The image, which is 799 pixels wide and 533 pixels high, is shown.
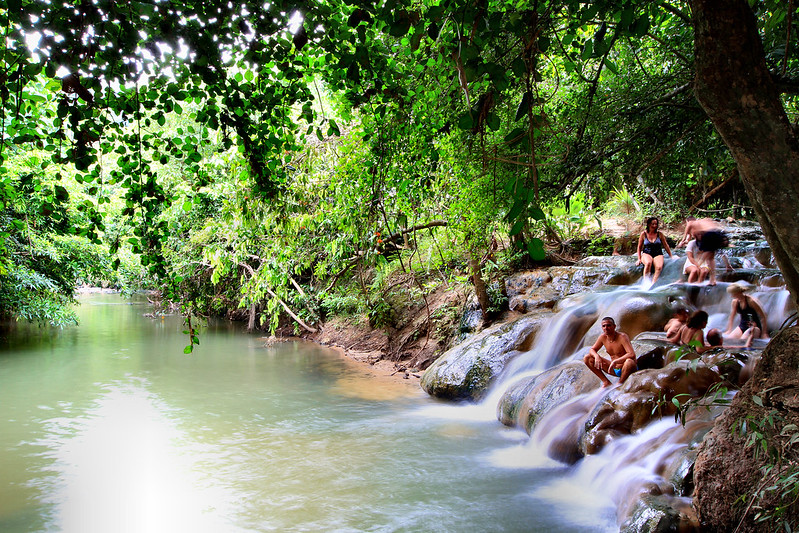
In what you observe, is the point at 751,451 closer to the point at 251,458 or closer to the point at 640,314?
the point at 640,314

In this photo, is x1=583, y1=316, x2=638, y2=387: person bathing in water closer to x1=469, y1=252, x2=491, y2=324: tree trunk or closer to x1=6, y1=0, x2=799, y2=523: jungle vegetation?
x1=6, y1=0, x2=799, y2=523: jungle vegetation

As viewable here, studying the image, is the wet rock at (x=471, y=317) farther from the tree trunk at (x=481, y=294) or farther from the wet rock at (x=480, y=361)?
the wet rock at (x=480, y=361)

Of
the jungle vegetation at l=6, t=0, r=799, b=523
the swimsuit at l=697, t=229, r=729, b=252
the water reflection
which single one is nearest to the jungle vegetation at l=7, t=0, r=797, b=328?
the jungle vegetation at l=6, t=0, r=799, b=523

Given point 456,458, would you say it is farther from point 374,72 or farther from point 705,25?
point 705,25

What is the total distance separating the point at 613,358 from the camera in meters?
7.02

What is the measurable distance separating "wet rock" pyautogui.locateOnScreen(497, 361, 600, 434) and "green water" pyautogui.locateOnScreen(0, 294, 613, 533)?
0.91 ft

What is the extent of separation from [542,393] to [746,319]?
2.81 m

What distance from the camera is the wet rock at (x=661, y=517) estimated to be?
4191mm

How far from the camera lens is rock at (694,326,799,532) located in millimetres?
3602

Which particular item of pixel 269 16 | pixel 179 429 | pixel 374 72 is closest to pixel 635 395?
pixel 374 72

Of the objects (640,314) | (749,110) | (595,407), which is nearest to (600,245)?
(640,314)

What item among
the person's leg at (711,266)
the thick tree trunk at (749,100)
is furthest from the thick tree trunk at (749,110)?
the person's leg at (711,266)

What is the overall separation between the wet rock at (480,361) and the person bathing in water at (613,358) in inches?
85.0

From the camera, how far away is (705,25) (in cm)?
254
